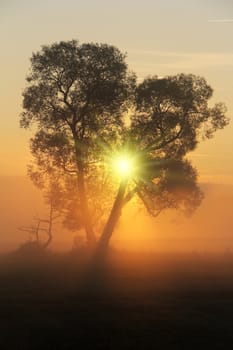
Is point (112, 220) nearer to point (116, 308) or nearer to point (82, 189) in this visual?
point (82, 189)

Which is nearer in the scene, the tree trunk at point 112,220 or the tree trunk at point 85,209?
the tree trunk at point 85,209

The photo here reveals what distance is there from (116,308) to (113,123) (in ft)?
109

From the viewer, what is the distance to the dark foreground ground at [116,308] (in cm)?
2739

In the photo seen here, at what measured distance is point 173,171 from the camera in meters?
68.9

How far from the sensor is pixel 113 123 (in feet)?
218

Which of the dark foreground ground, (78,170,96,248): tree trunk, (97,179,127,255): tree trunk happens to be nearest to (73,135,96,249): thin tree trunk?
(78,170,96,248): tree trunk

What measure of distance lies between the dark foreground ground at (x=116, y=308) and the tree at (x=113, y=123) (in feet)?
38.2

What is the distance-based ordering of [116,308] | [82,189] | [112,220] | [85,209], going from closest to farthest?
1. [116,308]
2. [82,189]
3. [85,209]
4. [112,220]

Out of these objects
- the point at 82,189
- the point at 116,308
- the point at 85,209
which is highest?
the point at 82,189

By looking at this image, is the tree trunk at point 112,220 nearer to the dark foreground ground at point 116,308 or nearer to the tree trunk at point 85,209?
the tree trunk at point 85,209

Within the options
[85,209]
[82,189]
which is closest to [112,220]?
[85,209]

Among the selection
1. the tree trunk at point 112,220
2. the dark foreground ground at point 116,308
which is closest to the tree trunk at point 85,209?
the tree trunk at point 112,220

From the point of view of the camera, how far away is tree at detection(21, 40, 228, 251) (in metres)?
64.2

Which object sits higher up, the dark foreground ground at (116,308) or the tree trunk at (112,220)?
the tree trunk at (112,220)
